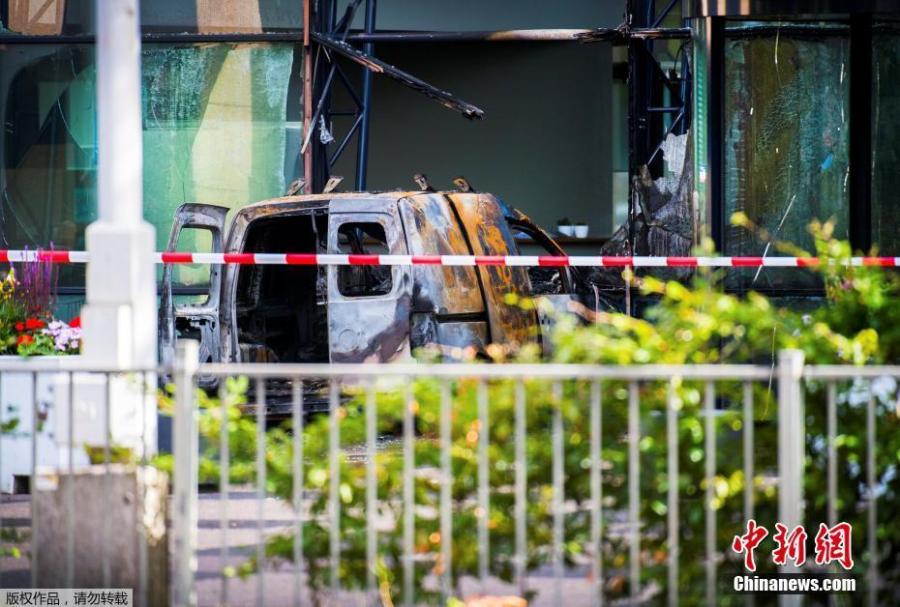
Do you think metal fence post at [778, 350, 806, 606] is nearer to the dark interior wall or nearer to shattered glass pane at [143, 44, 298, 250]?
shattered glass pane at [143, 44, 298, 250]

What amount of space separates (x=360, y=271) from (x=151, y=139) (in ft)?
15.5

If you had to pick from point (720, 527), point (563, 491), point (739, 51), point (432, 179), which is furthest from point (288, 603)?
point (432, 179)

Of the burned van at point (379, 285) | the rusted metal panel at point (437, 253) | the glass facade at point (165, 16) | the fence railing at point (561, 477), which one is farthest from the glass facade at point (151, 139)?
the fence railing at point (561, 477)

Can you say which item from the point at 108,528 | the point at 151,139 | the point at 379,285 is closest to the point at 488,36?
the point at 151,139

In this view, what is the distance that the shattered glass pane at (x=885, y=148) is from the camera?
14039 millimetres

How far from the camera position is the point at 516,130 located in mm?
21844

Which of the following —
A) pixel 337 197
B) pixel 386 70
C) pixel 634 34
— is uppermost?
pixel 634 34

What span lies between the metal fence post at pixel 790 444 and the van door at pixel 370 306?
5.77 m

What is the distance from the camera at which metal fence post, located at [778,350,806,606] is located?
4.38 m

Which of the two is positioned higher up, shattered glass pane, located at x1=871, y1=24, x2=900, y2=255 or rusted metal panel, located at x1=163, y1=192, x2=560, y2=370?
shattered glass pane, located at x1=871, y1=24, x2=900, y2=255

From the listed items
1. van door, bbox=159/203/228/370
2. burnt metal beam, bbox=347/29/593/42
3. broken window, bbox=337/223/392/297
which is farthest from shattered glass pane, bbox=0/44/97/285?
van door, bbox=159/203/228/370

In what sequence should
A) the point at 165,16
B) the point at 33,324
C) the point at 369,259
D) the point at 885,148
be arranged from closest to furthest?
the point at 33,324 → the point at 369,259 → the point at 885,148 → the point at 165,16

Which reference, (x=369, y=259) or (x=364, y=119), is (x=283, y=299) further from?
(x=364, y=119)

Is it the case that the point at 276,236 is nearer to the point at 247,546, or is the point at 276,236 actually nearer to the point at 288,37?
the point at 288,37
